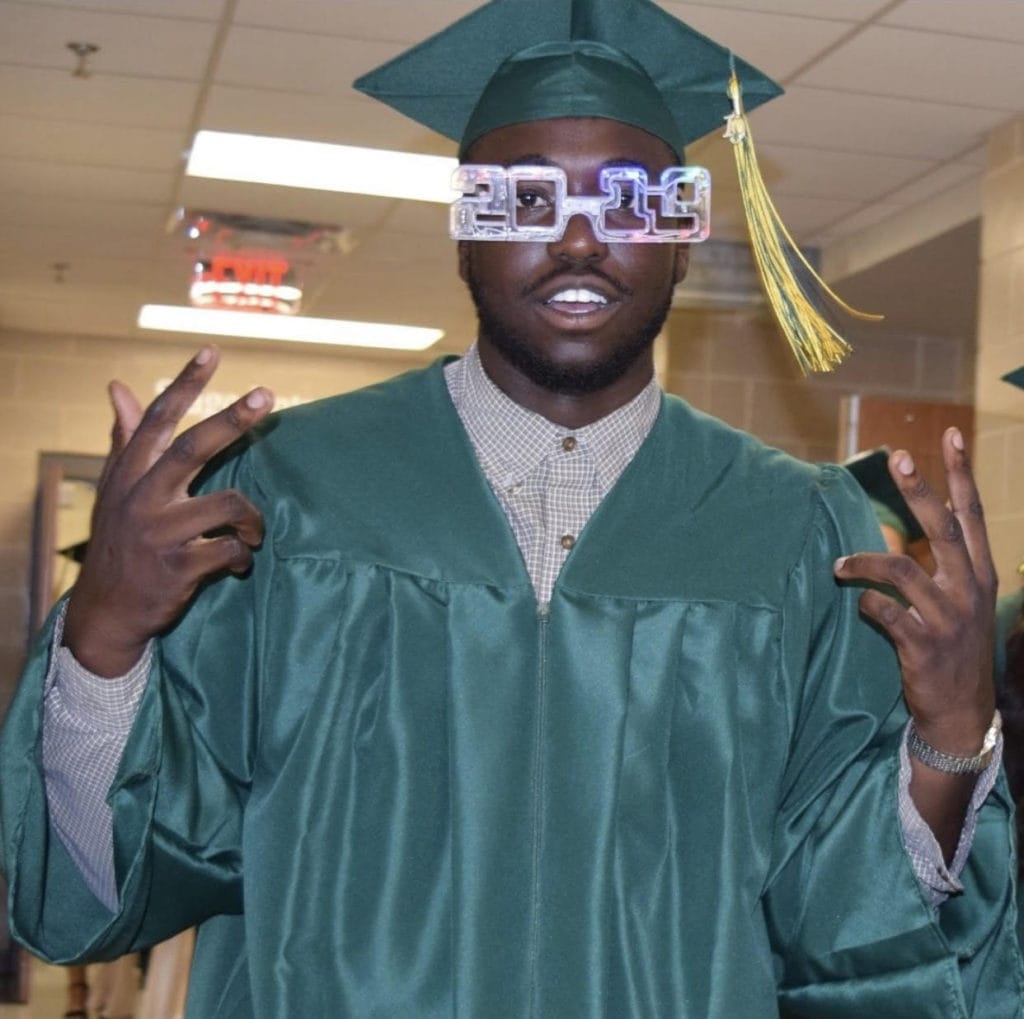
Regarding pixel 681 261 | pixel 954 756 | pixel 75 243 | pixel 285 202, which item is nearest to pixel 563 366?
pixel 681 261

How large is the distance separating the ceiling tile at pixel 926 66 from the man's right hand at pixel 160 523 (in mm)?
3580

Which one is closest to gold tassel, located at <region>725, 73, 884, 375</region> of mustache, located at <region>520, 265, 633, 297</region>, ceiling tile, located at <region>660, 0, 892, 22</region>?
mustache, located at <region>520, 265, 633, 297</region>

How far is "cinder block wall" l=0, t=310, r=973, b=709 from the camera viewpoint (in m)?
8.05

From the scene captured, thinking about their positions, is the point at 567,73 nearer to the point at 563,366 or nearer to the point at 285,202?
the point at 563,366

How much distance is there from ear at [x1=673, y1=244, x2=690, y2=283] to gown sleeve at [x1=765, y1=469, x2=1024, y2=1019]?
0.27 metres

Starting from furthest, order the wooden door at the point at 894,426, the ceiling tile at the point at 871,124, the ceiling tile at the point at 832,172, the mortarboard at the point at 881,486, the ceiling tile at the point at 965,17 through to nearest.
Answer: the wooden door at the point at 894,426, the ceiling tile at the point at 832,172, the ceiling tile at the point at 871,124, the ceiling tile at the point at 965,17, the mortarboard at the point at 881,486

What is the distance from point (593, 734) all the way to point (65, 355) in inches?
345

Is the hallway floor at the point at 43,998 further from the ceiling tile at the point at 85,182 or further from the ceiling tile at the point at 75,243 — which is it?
the ceiling tile at the point at 85,182

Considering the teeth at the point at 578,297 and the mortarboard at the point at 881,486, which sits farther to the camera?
the mortarboard at the point at 881,486

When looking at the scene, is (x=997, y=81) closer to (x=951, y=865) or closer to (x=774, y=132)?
(x=774, y=132)

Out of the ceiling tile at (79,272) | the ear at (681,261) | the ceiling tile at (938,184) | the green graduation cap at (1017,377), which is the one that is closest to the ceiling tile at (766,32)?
the ceiling tile at (938,184)

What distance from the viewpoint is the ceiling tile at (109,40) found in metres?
4.71

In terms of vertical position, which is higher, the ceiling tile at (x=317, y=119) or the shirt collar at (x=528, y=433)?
the ceiling tile at (x=317, y=119)

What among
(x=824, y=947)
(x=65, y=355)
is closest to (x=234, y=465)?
(x=824, y=947)
